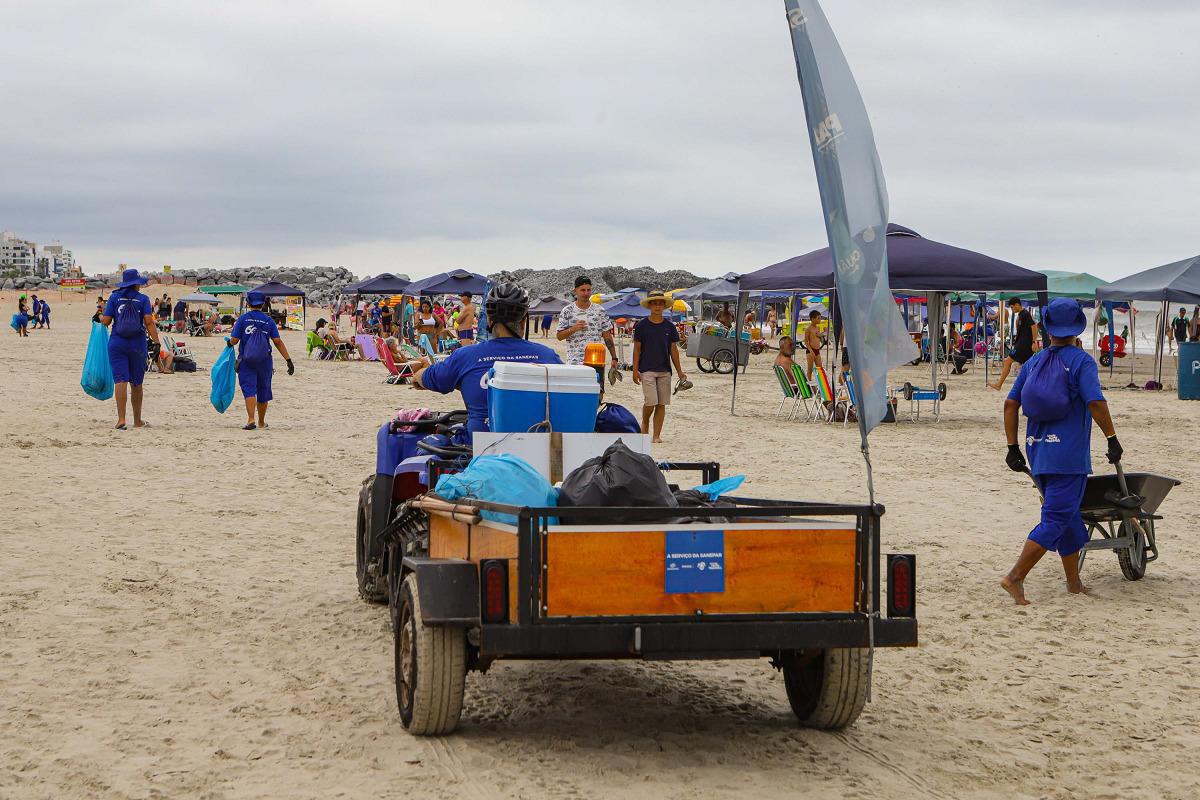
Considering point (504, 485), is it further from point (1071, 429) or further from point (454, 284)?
point (454, 284)

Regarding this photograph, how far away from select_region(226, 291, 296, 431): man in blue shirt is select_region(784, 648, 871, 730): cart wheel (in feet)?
33.5

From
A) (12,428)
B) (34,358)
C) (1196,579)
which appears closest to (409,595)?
(1196,579)

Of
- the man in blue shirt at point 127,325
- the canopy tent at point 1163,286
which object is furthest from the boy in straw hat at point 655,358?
the canopy tent at point 1163,286

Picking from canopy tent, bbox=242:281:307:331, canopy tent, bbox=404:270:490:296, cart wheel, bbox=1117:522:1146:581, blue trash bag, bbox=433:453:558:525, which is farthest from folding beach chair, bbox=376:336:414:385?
blue trash bag, bbox=433:453:558:525

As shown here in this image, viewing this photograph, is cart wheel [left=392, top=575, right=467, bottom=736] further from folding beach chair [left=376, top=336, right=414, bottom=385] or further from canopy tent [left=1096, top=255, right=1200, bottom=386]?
canopy tent [left=1096, top=255, right=1200, bottom=386]

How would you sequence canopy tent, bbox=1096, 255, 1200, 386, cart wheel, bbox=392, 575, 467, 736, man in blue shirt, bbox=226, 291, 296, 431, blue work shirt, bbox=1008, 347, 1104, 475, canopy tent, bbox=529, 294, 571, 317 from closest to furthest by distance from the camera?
cart wheel, bbox=392, 575, 467, 736, blue work shirt, bbox=1008, 347, 1104, 475, man in blue shirt, bbox=226, 291, 296, 431, canopy tent, bbox=1096, 255, 1200, 386, canopy tent, bbox=529, 294, 571, 317

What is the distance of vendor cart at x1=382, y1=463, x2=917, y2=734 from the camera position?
13.0ft

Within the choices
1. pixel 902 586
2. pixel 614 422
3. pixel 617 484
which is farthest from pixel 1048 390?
pixel 617 484

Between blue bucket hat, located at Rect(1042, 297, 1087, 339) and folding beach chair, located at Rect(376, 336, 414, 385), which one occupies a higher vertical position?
blue bucket hat, located at Rect(1042, 297, 1087, 339)

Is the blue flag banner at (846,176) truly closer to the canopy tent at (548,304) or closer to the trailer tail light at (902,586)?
the trailer tail light at (902,586)

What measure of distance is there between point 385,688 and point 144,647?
1.22 metres

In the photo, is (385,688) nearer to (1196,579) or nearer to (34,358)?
(1196,579)

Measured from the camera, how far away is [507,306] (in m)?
5.86

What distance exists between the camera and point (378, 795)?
3818mm
